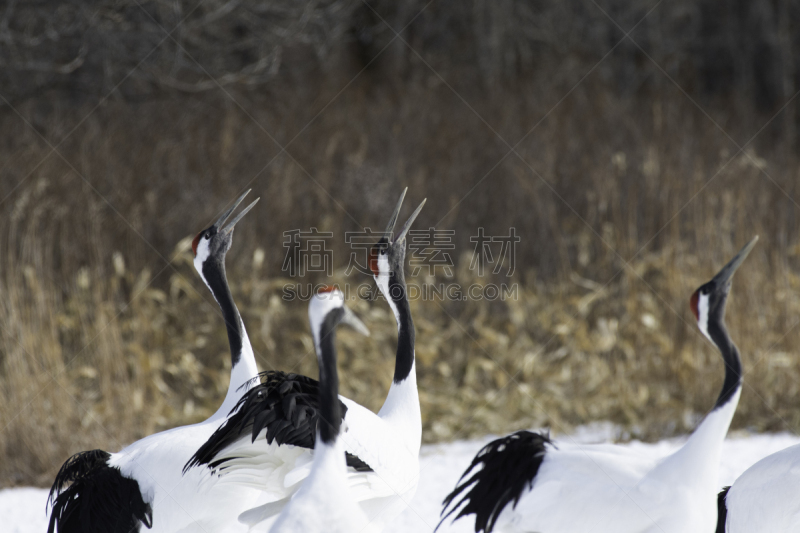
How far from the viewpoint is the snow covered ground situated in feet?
13.1

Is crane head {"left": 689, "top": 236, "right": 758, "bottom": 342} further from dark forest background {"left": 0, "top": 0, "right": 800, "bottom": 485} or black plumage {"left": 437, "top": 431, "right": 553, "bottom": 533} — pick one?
dark forest background {"left": 0, "top": 0, "right": 800, "bottom": 485}

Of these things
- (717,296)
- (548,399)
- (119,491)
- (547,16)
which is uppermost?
(547,16)

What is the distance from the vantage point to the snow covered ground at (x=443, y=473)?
3.98 m

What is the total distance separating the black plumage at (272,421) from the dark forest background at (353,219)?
86.6 inches

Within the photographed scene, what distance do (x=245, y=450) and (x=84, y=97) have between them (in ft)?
23.8

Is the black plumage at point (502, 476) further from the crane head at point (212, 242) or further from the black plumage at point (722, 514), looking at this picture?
the crane head at point (212, 242)

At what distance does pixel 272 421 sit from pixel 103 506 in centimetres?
84

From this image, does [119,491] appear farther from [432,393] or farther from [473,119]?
[473,119]

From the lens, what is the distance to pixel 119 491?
308cm

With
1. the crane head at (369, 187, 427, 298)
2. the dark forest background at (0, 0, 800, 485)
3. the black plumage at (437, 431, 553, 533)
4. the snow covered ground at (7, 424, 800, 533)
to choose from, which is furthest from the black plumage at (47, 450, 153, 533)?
the dark forest background at (0, 0, 800, 485)

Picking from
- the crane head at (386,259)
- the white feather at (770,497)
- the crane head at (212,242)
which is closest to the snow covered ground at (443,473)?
the white feather at (770,497)

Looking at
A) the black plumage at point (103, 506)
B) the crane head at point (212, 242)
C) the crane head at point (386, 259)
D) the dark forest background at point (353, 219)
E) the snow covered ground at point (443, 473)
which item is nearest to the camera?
the black plumage at point (103, 506)

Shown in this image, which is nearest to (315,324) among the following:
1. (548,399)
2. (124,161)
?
(548,399)

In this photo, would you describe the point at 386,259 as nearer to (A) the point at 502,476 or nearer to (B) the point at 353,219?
(A) the point at 502,476
